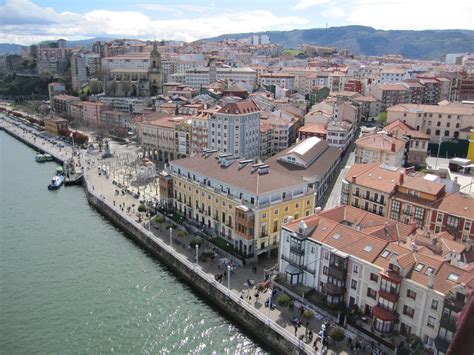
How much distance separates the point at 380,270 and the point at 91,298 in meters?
22.5

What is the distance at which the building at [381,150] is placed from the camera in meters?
53.3

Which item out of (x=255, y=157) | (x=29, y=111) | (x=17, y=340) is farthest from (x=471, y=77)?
(x=29, y=111)

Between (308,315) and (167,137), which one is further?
(167,137)

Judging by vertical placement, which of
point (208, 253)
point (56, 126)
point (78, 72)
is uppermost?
point (78, 72)

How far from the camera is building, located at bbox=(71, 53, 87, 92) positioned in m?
146

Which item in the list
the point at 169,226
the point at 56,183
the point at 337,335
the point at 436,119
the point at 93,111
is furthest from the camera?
the point at 93,111

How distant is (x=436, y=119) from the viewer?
6931 cm

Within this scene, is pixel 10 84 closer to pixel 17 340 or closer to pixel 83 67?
pixel 83 67

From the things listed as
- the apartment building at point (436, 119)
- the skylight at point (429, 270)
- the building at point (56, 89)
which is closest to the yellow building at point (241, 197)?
the skylight at point (429, 270)

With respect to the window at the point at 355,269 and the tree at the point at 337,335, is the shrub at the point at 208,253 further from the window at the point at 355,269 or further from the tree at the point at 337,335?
the tree at the point at 337,335

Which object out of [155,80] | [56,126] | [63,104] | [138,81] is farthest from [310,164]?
[63,104]

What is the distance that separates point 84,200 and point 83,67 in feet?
341

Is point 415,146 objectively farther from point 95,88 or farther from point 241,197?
point 95,88

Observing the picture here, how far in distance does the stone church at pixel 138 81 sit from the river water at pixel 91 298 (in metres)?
80.1
